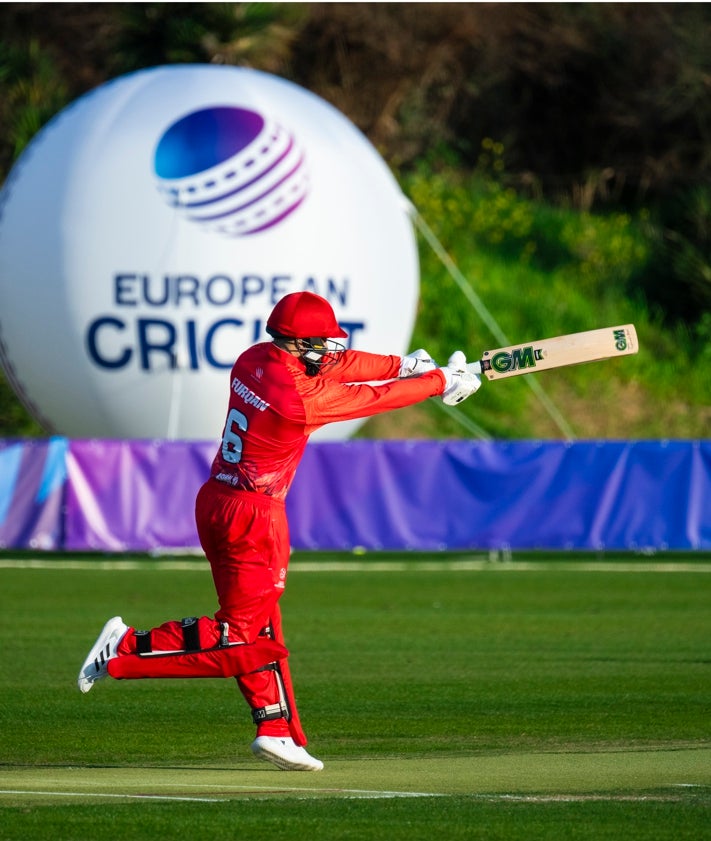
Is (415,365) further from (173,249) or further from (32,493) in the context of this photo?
(173,249)

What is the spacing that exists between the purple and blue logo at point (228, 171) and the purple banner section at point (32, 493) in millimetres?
3779

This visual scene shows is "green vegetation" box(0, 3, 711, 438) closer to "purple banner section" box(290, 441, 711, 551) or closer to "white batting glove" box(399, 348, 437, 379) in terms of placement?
"purple banner section" box(290, 441, 711, 551)

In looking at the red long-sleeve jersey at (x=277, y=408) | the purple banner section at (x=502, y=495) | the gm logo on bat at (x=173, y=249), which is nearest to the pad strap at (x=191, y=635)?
the red long-sleeve jersey at (x=277, y=408)

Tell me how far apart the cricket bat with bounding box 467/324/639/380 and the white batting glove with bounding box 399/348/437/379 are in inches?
12.9

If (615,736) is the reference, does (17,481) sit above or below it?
above

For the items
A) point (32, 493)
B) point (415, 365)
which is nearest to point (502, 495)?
point (32, 493)

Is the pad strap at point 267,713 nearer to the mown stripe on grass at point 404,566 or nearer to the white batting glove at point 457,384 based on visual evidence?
the white batting glove at point 457,384

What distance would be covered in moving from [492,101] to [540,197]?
10.0ft

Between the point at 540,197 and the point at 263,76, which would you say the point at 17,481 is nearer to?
the point at 263,76

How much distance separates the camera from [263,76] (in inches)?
976

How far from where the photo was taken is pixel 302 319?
8.45 meters

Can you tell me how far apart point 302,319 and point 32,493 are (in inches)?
568

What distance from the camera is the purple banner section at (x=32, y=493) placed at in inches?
873

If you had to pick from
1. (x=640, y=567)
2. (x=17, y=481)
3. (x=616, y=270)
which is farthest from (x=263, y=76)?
(x=616, y=270)
